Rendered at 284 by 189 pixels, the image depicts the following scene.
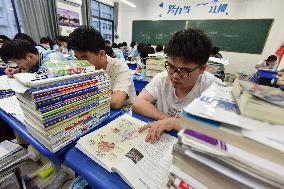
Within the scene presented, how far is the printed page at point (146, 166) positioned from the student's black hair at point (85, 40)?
2.69 feet

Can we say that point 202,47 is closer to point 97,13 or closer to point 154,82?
point 154,82

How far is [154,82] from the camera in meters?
1.18

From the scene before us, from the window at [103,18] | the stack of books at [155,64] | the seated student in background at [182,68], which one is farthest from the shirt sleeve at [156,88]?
the window at [103,18]

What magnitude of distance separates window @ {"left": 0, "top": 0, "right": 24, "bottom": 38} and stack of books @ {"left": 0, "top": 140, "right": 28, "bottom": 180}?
473 cm

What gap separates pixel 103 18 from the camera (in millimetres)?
7039

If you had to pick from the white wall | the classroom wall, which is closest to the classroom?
the classroom wall

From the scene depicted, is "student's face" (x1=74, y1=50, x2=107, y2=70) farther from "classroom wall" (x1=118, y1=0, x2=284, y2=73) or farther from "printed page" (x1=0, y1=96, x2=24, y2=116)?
"classroom wall" (x1=118, y1=0, x2=284, y2=73)

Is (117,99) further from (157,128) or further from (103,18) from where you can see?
(103,18)

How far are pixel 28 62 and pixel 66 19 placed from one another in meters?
4.76

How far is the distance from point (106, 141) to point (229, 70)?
5826 millimetres

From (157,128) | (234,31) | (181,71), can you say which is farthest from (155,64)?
(234,31)

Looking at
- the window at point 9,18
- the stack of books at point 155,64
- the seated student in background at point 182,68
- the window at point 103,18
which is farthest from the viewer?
the window at point 103,18

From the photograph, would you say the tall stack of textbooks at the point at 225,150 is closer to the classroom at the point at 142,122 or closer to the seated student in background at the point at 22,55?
the classroom at the point at 142,122

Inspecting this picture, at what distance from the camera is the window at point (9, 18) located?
13.8 ft
